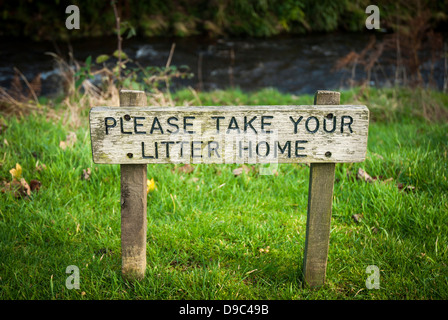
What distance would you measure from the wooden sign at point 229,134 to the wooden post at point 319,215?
60 millimetres

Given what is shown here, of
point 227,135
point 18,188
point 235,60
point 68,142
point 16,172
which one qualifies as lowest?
point 18,188

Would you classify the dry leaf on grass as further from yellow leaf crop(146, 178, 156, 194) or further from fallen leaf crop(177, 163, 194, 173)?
yellow leaf crop(146, 178, 156, 194)

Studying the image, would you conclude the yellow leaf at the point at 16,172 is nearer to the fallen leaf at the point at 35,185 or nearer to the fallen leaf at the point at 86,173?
the fallen leaf at the point at 35,185

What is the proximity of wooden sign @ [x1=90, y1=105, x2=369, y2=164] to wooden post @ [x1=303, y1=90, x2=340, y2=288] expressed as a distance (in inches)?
2.4

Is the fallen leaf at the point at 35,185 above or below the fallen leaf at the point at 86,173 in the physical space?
below

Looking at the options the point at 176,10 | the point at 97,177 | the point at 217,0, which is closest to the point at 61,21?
the point at 176,10

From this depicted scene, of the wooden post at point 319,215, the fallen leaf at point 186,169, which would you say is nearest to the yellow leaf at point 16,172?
the fallen leaf at point 186,169

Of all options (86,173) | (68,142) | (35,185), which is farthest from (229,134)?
(68,142)

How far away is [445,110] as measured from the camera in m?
5.00

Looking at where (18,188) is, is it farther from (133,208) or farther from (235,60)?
(235,60)

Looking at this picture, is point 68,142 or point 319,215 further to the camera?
point 68,142

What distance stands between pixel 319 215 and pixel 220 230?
2.76 ft

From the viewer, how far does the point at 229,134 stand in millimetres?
1844

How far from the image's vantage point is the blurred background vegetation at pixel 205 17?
11234 millimetres
